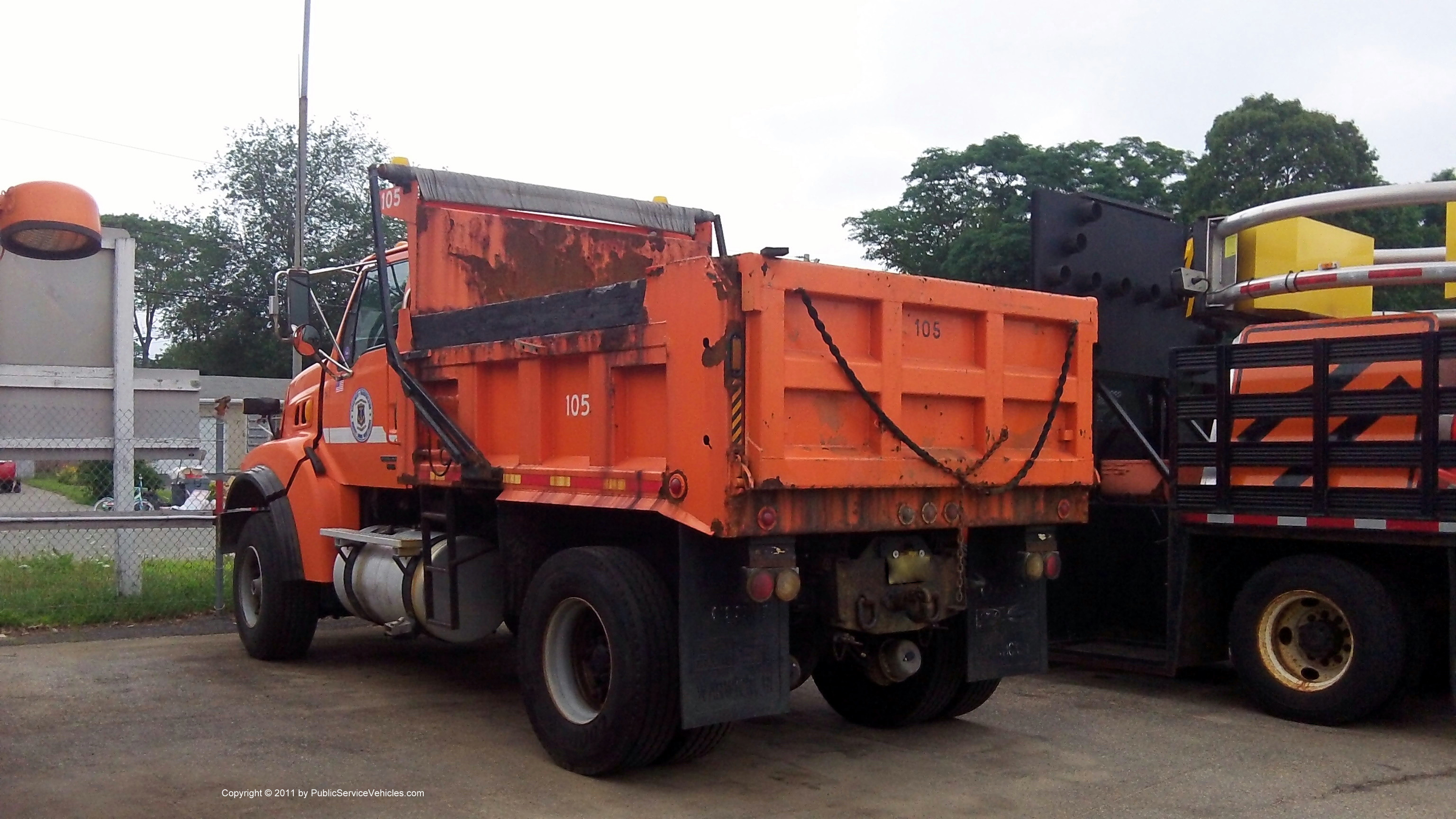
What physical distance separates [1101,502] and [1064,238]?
1.77m

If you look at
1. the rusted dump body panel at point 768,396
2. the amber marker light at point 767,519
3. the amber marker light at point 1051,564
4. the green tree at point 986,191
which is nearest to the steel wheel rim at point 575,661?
the rusted dump body panel at point 768,396

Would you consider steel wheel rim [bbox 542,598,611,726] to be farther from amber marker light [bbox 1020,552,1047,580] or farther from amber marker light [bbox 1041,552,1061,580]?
amber marker light [bbox 1041,552,1061,580]

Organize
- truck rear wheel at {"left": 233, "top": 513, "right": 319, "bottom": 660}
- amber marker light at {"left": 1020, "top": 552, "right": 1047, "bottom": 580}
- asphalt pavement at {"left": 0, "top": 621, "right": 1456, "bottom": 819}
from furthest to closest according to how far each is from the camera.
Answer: truck rear wheel at {"left": 233, "top": 513, "right": 319, "bottom": 660}
amber marker light at {"left": 1020, "top": 552, "right": 1047, "bottom": 580}
asphalt pavement at {"left": 0, "top": 621, "right": 1456, "bottom": 819}

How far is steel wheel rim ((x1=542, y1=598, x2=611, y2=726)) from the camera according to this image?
19.8 ft

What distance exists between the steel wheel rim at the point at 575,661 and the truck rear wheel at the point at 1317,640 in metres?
3.92

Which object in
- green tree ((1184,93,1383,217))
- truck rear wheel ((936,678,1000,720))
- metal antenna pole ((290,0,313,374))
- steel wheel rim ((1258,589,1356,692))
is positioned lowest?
truck rear wheel ((936,678,1000,720))

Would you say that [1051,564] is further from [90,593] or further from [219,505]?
[90,593]

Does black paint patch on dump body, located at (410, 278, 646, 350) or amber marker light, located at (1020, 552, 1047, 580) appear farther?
amber marker light, located at (1020, 552, 1047, 580)

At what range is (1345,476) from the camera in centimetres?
727

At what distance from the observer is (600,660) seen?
19.7 ft

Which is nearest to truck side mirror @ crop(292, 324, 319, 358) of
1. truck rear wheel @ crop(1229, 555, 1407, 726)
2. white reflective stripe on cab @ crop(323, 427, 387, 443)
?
white reflective stripe on cab @ crop(323, 427, 387, 443)

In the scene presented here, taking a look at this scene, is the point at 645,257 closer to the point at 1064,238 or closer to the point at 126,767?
the point at 1064,238

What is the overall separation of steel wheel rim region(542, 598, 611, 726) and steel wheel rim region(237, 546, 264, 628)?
3.81 m

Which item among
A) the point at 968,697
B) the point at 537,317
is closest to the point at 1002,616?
the point at 968,697
